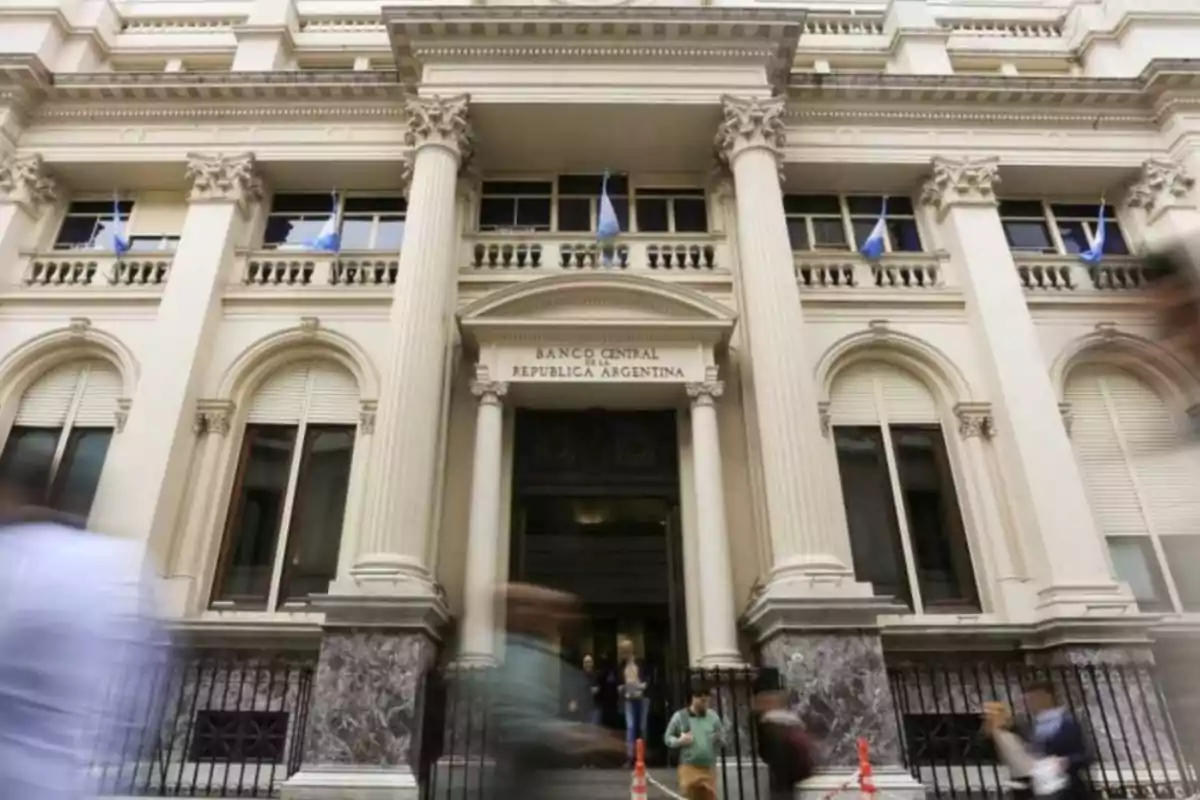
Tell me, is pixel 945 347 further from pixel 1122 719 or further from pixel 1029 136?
pixel 1122 719

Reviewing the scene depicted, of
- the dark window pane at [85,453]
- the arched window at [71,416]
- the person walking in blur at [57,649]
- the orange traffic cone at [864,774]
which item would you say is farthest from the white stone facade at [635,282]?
the person walking in blur at [57,649]

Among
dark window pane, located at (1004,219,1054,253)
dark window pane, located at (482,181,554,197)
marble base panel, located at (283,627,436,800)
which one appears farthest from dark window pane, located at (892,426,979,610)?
dark window pane, located at (482,181,554,197)

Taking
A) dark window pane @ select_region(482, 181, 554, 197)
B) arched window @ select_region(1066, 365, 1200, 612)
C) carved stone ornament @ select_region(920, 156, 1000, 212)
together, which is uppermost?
dark window pane @ select_region(482, 181, 554, 197)

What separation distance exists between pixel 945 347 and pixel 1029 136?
4.92 m

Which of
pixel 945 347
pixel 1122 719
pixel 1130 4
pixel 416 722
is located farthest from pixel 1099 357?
pixel 416 722

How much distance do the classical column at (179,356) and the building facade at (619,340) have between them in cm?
7

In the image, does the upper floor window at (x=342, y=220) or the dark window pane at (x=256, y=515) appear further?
the upper floor window at (x=342, y=220)

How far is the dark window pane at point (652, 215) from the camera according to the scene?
14742mm

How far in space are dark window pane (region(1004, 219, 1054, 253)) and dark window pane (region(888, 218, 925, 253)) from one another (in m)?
1.64

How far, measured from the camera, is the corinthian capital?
1357 centimetres

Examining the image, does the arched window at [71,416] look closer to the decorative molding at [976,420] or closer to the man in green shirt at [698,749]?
the man in green shirt at [698,749]

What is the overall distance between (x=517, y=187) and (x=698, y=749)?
10.6 m

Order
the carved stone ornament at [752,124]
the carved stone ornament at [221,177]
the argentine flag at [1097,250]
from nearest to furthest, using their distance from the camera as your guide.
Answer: the carved stone ornament at [752,124], the argentine flag at [1097,250], the carved stone ornament at [221,177]

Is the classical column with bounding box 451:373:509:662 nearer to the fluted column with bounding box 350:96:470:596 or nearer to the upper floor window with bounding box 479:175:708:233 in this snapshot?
the fluted column with bounding box 350:96:470:596
